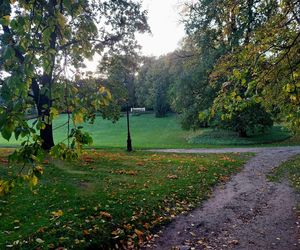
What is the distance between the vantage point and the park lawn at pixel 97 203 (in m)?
6.76

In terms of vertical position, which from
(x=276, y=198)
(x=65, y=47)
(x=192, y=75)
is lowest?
(x=276, y=198)

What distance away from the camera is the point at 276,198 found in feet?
36.2

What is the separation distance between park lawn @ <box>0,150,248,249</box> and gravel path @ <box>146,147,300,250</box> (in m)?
0.50

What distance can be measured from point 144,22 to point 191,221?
1406 centimetres

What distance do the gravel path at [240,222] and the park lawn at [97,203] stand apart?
501 millimetres

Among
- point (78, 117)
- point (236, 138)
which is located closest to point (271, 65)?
point (78, 117)

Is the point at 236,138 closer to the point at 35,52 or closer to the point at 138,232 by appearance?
the point at 138,232

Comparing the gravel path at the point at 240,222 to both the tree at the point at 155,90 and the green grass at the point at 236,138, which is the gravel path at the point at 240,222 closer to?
Answer: the green grass at the point at 236,138

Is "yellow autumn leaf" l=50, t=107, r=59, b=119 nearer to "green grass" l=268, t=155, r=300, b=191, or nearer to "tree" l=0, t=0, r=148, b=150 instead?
"tree" l=0, t=0, r=148, b=150

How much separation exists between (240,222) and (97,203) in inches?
153

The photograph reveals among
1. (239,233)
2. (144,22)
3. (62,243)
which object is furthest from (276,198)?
(144,22)

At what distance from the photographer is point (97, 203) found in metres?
8.89

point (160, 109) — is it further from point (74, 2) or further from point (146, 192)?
point (74, 2)

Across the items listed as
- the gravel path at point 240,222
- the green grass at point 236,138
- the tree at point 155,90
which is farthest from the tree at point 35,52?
the tree at point 155,90
